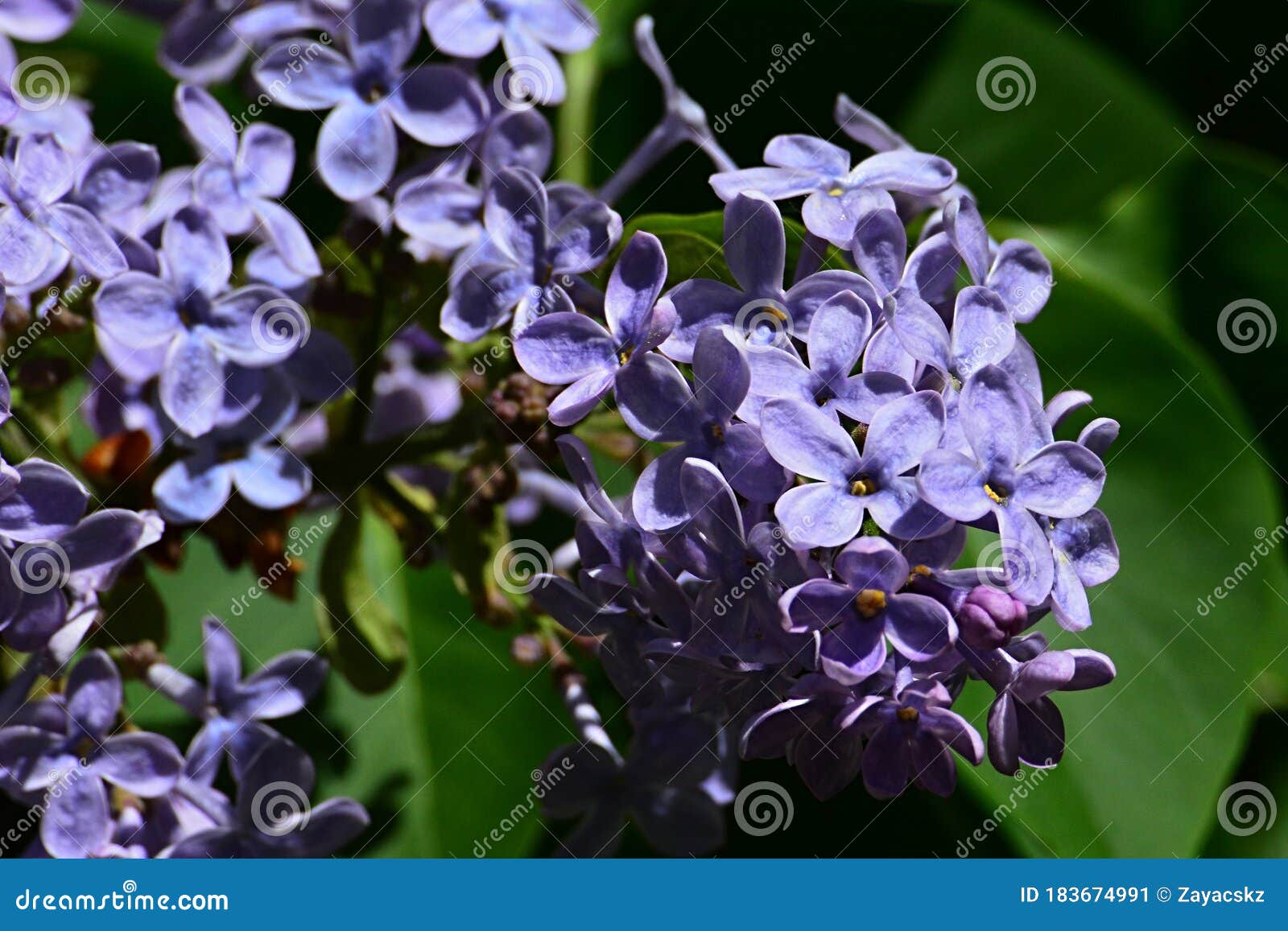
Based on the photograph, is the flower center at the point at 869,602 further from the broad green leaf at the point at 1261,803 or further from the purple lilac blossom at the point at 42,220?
the broad green leaf at the point at 1261,803

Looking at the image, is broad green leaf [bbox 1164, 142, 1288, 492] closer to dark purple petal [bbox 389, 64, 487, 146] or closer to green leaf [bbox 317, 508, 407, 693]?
dark purple petal [bbox 389, 64, 487, 146]

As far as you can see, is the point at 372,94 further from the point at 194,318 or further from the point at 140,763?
the point at 140,763

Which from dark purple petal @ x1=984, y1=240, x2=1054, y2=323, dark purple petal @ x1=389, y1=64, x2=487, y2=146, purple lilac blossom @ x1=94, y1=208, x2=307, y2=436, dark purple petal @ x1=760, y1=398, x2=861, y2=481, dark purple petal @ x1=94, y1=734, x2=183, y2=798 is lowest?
dark purple petal @ x1=94, y1=734, x2=183, y2=798

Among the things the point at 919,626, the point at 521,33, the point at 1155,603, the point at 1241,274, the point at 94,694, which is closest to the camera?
the point at 919,626

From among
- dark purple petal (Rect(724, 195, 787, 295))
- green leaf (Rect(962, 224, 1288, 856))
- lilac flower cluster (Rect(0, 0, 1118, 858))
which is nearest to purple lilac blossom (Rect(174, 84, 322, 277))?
lilac flower cluster (Rect(0, 0, 1118, 858))

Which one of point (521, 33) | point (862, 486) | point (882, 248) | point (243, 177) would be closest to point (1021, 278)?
point (882, 248)

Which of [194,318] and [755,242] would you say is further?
[194,318]

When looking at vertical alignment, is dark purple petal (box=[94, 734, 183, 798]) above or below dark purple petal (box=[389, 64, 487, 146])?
below

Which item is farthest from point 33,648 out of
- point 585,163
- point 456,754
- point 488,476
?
point 585,163
